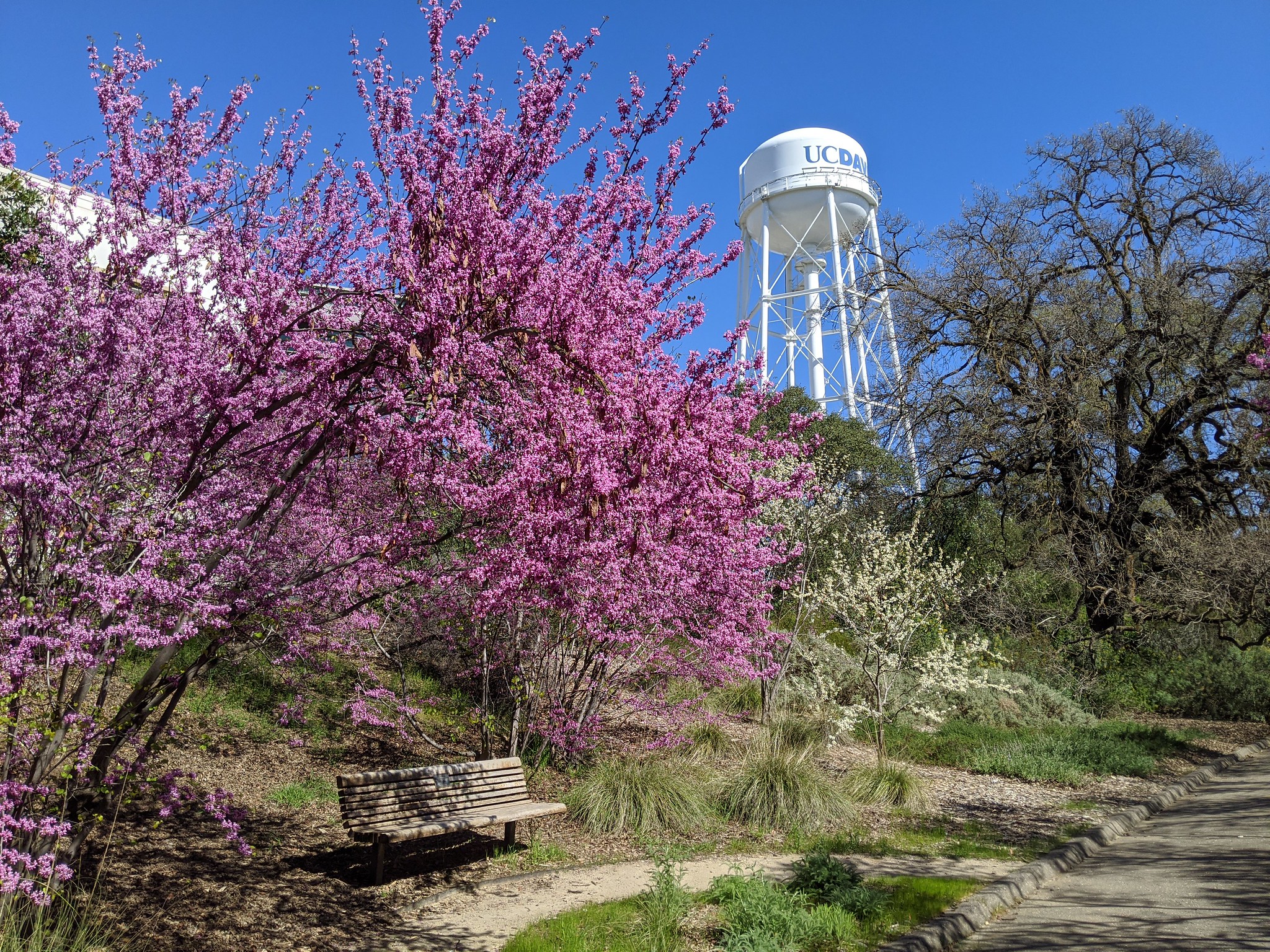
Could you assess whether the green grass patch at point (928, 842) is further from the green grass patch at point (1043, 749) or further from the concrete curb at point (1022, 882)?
the green grass patch at point (1043, 749)

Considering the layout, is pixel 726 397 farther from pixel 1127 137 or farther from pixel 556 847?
pixel 1127 137

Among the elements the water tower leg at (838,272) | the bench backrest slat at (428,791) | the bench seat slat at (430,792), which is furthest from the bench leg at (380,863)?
the water tower leg at (838,272)

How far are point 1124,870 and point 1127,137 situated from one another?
46.5ft

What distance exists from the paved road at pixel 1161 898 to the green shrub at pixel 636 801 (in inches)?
107

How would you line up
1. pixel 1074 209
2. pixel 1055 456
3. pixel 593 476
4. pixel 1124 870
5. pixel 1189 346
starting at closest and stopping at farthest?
pixel 593 476 < pixel 1124 870 < pixel 1189 346 < pixel 1055 456 < pixel 1074 209

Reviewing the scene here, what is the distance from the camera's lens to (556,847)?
6.58 metres

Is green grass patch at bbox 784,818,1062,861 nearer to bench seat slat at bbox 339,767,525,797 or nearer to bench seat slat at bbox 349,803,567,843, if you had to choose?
bench seat slat at bbox 349,803,567,843

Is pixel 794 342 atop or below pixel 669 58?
atop

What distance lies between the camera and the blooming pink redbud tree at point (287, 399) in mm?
3760

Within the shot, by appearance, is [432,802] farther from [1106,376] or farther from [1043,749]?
[1106,376]

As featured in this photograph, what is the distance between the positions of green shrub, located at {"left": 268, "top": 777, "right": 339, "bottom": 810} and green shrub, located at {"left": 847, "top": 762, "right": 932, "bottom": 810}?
16.4ft

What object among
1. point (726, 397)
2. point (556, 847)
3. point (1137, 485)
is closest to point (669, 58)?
point (726, 397)

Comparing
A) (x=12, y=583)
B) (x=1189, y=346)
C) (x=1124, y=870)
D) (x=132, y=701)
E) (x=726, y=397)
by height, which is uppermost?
(x=1189, y=346)

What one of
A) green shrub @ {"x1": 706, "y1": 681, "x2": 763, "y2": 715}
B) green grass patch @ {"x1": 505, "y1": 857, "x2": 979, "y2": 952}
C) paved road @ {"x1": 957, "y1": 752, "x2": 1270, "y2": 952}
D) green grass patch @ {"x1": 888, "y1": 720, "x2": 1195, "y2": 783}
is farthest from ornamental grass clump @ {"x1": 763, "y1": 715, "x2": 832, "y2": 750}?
green grass patch @ {"x1": 505, "y1": 857, "x2": 979, "y2": 952}
